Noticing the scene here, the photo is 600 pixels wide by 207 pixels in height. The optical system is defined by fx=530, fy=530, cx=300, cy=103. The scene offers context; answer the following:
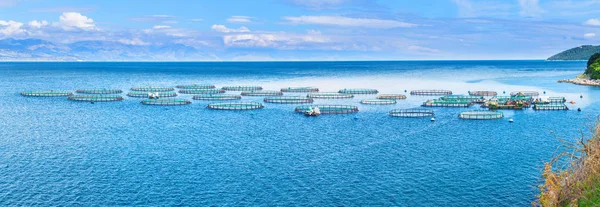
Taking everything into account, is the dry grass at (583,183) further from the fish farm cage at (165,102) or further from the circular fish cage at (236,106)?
the fish farm cage at (165,102)

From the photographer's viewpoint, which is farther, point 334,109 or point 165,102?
point 165,102

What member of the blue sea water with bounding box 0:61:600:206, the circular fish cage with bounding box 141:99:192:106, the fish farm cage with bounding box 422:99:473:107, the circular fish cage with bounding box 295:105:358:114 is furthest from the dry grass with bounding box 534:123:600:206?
the circular fish cage with bounding box 141:99:192:106

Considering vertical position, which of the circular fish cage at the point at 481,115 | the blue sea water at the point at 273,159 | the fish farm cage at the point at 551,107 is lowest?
the blue sea water at the point at 273,159

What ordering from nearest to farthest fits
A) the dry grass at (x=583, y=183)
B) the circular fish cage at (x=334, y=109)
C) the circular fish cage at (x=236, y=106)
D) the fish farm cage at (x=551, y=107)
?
the dry grass at (x=583, y=183) → the circular fish cage at (x=334, y=109) → the fish farm cage at (x=551, y=107) → the circular fish cage at (x=236, y=106)

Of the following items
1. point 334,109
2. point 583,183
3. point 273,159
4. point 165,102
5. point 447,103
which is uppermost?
point 165,102

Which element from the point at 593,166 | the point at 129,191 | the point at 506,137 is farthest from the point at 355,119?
the point at 593,166

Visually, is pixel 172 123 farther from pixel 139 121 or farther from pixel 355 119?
pixel 355 119

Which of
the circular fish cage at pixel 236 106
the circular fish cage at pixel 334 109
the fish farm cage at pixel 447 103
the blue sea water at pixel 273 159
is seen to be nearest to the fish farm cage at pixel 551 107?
the blue sea water at pixel 273 159

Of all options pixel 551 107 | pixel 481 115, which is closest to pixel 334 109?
pixel 481 115

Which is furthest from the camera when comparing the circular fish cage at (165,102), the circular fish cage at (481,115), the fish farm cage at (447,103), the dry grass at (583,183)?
the circular fish cage at (165,102)

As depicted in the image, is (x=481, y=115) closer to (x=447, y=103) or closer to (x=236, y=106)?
(x=447, y=103)

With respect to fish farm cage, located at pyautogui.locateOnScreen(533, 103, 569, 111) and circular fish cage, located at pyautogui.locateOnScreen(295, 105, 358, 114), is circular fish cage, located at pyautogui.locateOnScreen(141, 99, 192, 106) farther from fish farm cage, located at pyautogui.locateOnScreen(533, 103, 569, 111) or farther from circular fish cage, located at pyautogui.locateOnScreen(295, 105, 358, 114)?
fish farm cage, located at pyautogui.locateOnScreen(533, 103, 569, 111)
